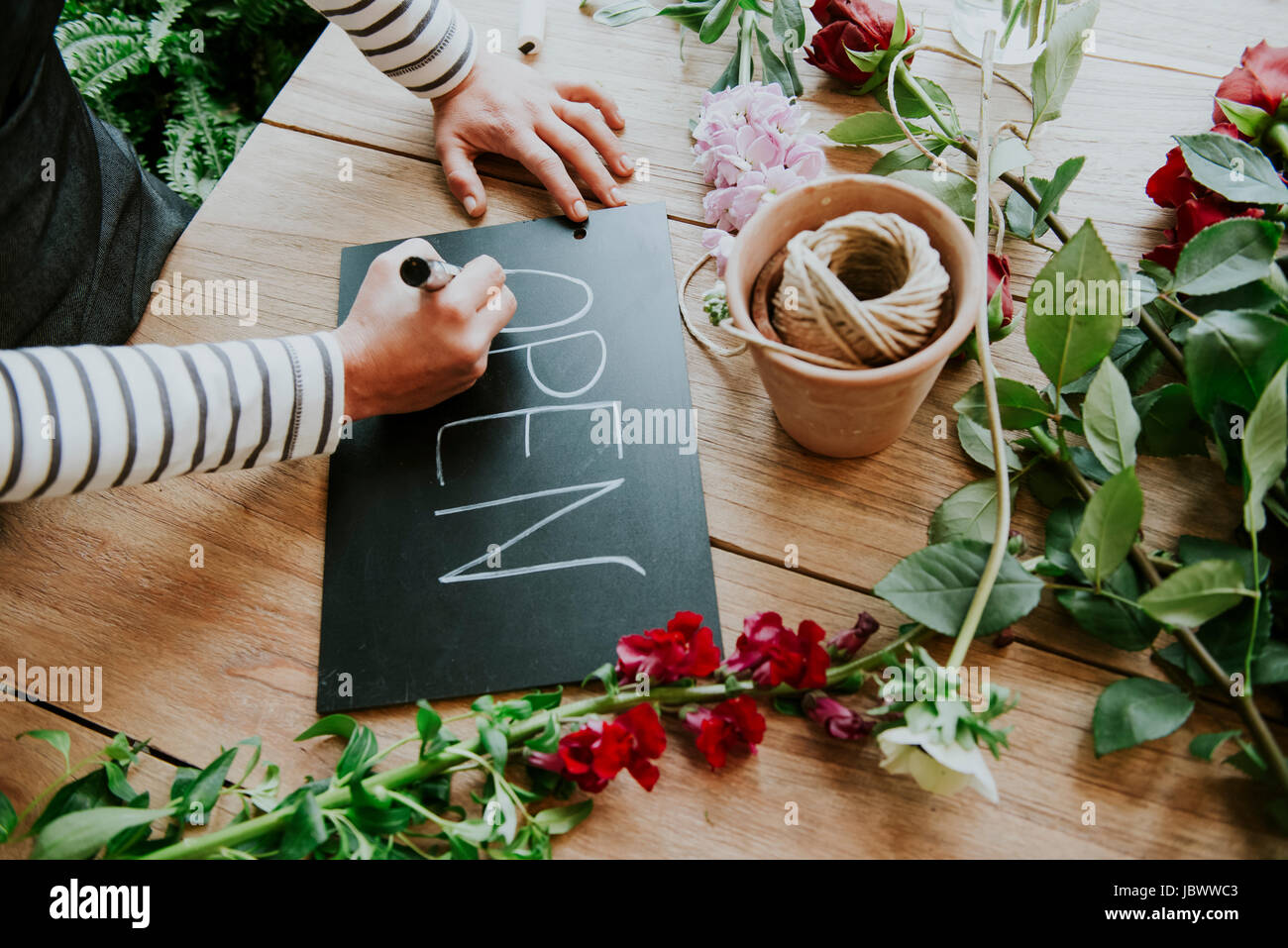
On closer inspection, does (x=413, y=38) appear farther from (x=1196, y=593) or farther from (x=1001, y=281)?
(x=1196, y=593)

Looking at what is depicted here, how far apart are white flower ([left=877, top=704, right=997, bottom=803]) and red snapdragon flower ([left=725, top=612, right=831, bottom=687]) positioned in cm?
6

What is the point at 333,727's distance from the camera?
1.73ft

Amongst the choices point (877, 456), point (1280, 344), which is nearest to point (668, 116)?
point (877, 456)

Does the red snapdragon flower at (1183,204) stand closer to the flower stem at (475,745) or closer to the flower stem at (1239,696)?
the flower stem at (1239,696)

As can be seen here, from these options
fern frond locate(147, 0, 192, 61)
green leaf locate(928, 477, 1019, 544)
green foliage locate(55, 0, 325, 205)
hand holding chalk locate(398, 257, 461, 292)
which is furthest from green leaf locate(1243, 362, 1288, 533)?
fern frond locate(147, 0, 192, 61)

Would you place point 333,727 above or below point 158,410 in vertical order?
below

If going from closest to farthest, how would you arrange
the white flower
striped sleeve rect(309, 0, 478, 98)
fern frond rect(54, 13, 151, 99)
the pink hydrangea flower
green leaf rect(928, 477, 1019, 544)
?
the white flower → green leaf rect(928, 477, 1019, 544) → the pink hydrangea flower → striped sleeve rect(309, 0, 478, 98) → fern frond rect(54, 13, 151, 99)

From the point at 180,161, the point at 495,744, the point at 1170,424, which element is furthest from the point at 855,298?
the point at 180,161

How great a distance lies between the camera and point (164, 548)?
2.07 feet

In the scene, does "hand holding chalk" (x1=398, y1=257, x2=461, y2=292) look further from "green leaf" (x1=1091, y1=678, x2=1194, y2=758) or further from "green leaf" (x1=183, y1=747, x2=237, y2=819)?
"green leaf" (x1=1091, y1=678, x2=1194, y2=758)

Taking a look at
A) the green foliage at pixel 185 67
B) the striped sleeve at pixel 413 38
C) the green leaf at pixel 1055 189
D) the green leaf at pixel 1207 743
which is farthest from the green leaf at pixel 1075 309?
the green foliage at pixel 185 67

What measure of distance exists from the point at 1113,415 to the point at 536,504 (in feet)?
1.32

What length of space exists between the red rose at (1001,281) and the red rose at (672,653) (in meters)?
0.33

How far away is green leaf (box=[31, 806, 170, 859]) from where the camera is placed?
1.46 ft
